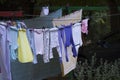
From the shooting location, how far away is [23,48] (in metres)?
6.20

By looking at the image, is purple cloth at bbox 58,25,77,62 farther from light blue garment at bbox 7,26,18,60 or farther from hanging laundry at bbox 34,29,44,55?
light blue garment at bbox 7,26,18,60

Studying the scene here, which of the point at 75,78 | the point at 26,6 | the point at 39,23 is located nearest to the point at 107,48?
the point at 75,78

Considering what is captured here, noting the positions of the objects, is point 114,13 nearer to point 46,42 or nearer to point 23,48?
point 46,42

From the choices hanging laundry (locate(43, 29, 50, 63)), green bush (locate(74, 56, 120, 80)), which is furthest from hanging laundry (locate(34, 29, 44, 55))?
green bush (locate(74, 56, 120, 80))

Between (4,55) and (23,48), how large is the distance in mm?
313

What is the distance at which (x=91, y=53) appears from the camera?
9.09 m

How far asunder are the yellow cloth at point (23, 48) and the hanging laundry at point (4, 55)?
19 centimetres

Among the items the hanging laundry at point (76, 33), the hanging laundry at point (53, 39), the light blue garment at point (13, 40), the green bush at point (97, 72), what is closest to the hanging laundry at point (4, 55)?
the light blue garment at point (13, 40)

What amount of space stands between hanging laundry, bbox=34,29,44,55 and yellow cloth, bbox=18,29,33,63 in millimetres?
247

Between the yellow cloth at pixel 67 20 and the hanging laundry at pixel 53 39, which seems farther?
the yellow cloth at pixel 67 20

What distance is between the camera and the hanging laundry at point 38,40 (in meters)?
6.47

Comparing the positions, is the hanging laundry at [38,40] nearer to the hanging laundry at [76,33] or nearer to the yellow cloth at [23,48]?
the yellow cloth at [23,48]

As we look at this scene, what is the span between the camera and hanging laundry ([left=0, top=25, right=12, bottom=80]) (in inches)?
239

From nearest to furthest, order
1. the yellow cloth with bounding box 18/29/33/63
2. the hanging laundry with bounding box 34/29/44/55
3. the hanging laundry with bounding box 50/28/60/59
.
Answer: the yellow cloth with bounding box 18/29/33/63
the hanging laundry with bounding box 34/29/44/55
the hanging laundry with bounding box 50/28/60/59
